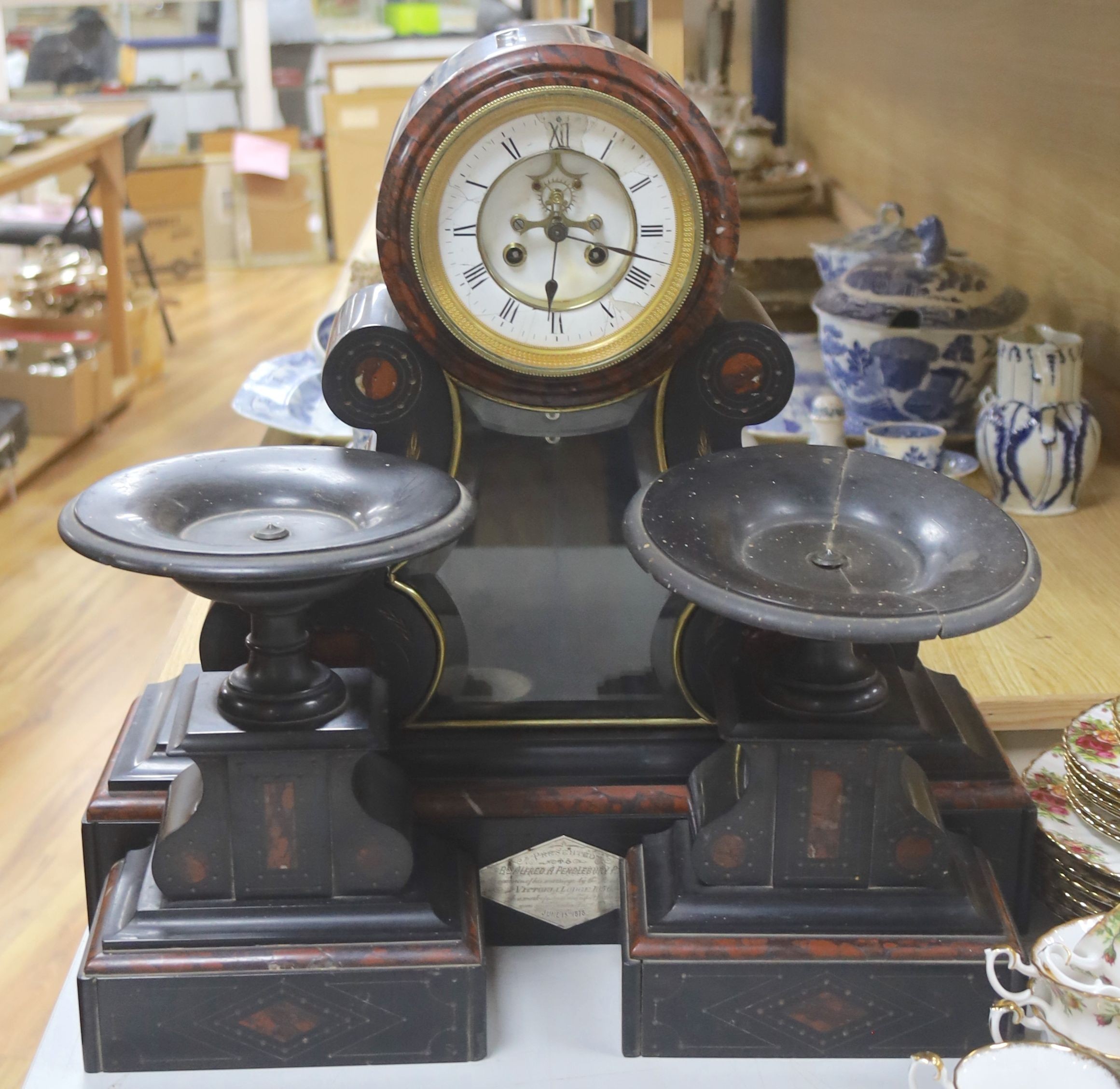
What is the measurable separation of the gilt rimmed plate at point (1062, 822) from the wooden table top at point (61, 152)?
9.52 ft

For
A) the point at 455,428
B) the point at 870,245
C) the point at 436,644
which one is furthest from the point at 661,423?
the point at 870,245

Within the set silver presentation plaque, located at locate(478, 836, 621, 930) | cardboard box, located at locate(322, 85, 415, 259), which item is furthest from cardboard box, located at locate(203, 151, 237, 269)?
silver presentation plaque, located at locate(478, 836, 621, 930)

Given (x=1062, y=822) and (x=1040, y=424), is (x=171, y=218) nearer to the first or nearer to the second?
(x=1040, y=424)

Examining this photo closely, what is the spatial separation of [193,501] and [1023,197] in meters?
1.98

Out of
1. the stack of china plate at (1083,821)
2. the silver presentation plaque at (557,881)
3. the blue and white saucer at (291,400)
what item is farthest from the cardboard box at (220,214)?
the stack of china plate at (1083,821)

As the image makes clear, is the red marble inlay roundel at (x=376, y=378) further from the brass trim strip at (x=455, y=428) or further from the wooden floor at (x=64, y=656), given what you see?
the wooden floor at (x=64, y=656)

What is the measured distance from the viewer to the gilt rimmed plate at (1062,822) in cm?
134

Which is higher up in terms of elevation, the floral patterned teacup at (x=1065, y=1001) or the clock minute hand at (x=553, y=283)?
the clock minute hand at (x=553, y=283)

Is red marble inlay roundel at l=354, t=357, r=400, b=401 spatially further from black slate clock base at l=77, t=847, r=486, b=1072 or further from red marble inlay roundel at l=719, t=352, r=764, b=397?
black slate clock base at l=77, t=847, r=486, b=1072

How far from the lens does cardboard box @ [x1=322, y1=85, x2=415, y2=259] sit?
595 cm

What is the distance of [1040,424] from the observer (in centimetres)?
211

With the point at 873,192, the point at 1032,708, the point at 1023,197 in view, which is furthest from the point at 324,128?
the point at 1032,708

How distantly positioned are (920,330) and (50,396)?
2491 mm

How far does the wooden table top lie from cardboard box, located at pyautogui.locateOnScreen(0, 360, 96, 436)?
1.73 ft
